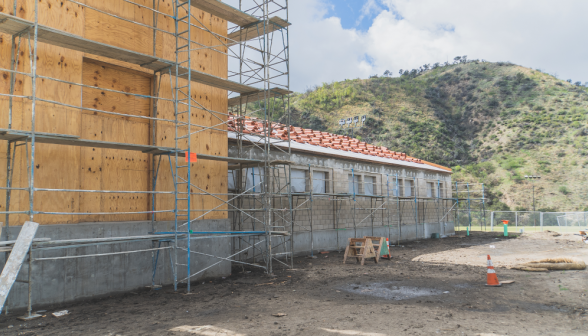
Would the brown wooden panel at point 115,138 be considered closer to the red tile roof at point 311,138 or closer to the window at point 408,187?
the red tile roof at point 311,138

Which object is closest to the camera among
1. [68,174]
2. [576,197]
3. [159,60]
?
[68,174]

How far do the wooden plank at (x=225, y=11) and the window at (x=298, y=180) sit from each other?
5.57m

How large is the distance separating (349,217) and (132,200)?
10.5m

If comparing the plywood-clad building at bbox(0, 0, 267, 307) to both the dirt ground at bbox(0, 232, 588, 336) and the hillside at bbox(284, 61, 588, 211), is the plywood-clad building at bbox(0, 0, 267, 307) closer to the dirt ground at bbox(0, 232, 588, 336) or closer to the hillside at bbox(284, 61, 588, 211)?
the dirt ground at bbox(0, 232, 588, 336)

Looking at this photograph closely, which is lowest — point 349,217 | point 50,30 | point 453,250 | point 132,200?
point 453,250

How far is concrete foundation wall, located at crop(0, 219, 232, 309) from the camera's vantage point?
6965 millimetres

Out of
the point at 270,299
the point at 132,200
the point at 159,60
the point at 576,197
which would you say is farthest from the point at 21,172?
the point at 576,197

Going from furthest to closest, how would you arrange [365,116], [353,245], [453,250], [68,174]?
[365,116] < [453,250] < [353,245] < [68,174]

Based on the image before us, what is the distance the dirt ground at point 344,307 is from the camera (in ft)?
18.8

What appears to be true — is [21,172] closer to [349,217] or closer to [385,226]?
[349,217]

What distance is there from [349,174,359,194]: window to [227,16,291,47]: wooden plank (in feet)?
24.7

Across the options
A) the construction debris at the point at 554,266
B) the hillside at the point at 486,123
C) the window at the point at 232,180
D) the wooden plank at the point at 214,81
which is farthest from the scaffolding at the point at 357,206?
the hillside at the point at 486,123

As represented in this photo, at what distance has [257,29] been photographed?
11.3 metres

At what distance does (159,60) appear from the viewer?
844 cm
